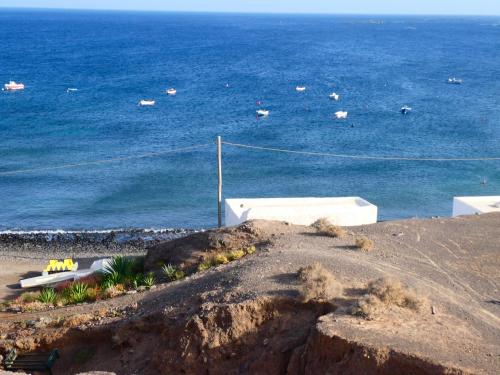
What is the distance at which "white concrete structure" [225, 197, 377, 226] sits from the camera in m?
24.4

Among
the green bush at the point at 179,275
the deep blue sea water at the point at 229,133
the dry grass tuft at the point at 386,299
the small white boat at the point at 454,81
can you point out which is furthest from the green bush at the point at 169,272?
the small white boat at the point at 454,81

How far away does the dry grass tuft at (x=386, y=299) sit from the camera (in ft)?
41.4

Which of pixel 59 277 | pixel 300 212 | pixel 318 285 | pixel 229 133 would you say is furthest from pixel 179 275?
pixel 229 133

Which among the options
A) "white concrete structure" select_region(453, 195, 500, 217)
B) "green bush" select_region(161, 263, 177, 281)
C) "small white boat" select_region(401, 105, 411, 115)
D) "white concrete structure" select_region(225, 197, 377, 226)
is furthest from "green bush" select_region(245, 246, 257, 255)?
"small white boat" select_region(401, 105, 411, 115)

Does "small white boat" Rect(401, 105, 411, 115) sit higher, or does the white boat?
the white boat

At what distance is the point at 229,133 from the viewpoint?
180 ft

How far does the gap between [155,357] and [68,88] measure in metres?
68.2

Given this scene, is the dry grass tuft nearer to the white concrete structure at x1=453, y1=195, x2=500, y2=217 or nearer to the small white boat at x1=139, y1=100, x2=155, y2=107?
the white concrete structure at x1=453, y1=195, x2=500, y2=217

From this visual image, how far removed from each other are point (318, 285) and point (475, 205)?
45.6 ft

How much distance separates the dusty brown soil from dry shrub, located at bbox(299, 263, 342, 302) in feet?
0.61

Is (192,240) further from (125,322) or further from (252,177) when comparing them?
(252,177)

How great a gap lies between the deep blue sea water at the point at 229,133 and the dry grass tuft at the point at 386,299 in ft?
75.0

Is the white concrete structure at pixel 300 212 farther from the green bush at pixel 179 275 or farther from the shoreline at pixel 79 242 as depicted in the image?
the shoreline at pixel 79 242

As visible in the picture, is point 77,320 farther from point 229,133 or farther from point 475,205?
point 229,133
